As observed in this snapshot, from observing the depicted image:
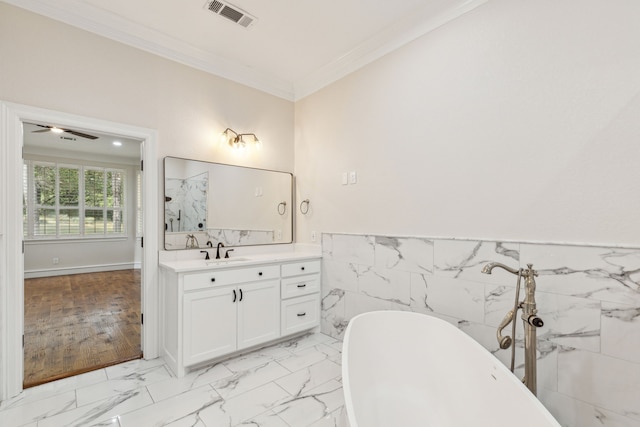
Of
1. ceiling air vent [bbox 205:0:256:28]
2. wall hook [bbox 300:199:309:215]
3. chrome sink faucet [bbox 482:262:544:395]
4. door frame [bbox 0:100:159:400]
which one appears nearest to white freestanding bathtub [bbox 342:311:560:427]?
chrome sink faucet [bbox 482:262:544:395]

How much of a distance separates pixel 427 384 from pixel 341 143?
2240 millimetres

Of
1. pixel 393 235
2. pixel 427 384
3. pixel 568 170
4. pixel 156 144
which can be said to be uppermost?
pixel 156 144

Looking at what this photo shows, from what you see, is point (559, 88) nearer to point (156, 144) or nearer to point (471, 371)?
point (471, 371)

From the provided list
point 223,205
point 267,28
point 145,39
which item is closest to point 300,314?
point 223,205

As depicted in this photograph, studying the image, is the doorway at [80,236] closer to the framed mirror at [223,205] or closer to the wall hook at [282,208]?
the framed mirror at [223,205]

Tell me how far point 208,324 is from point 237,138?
185 cm

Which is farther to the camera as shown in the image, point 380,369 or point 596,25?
point 380,369

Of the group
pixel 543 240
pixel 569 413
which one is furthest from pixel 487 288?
pixel 569 413

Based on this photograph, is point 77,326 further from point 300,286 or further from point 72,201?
point 72,201

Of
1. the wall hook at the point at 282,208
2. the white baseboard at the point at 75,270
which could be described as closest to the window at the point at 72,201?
the white baseboard at the point at 75,270

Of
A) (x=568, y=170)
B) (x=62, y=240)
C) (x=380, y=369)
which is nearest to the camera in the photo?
(x=568, y=170)

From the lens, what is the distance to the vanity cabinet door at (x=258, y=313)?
269 centimetres

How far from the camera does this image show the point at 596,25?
1654 mm

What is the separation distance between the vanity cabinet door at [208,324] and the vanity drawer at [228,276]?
0.06 meters
